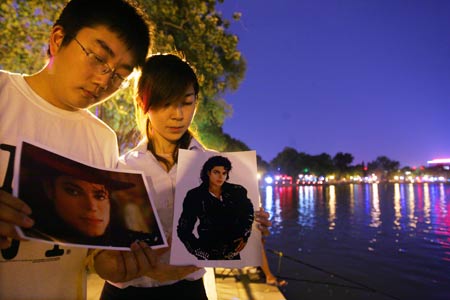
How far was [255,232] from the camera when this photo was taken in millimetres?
1449

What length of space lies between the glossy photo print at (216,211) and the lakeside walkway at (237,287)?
3661 mm

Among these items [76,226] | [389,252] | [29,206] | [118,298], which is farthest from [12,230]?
[389,252]

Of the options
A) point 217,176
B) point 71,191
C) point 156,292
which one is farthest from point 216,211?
point 71,191

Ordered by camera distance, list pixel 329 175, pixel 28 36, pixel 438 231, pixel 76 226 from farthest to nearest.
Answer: pixel 329 175 → pixel 438 231 → pixel 28 36 → pixel 76 226

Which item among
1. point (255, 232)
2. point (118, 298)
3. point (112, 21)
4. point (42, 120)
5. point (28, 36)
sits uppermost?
point (28, 36)

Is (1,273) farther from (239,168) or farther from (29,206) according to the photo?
(239,168)

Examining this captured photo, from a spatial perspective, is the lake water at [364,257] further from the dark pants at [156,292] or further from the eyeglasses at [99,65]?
the eyeglasses at [99,65]

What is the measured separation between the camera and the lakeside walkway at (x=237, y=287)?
5.40m

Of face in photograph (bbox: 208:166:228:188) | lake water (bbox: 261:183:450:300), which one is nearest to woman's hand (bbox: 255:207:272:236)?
face in photograph (bbox: 208:166:228:188)

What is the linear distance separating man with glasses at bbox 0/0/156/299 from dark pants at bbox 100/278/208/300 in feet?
0.48

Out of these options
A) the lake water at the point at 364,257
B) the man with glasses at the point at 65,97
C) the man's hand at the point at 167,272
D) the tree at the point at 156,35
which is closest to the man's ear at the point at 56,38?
the man with glasses at the point at 65,97

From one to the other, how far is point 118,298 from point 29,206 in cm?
77

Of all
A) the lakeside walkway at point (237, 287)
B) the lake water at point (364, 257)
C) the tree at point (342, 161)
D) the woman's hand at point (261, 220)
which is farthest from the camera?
the tree at point (342, 161)

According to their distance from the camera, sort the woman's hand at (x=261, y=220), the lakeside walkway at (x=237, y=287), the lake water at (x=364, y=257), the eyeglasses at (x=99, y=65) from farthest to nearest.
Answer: the lake water at (x=364, y=257)
the lakeside walkway at (x=237, y=287)
the woman's hand at (x=261, y=220)
the eyeglasses at (x=99, y=65)
